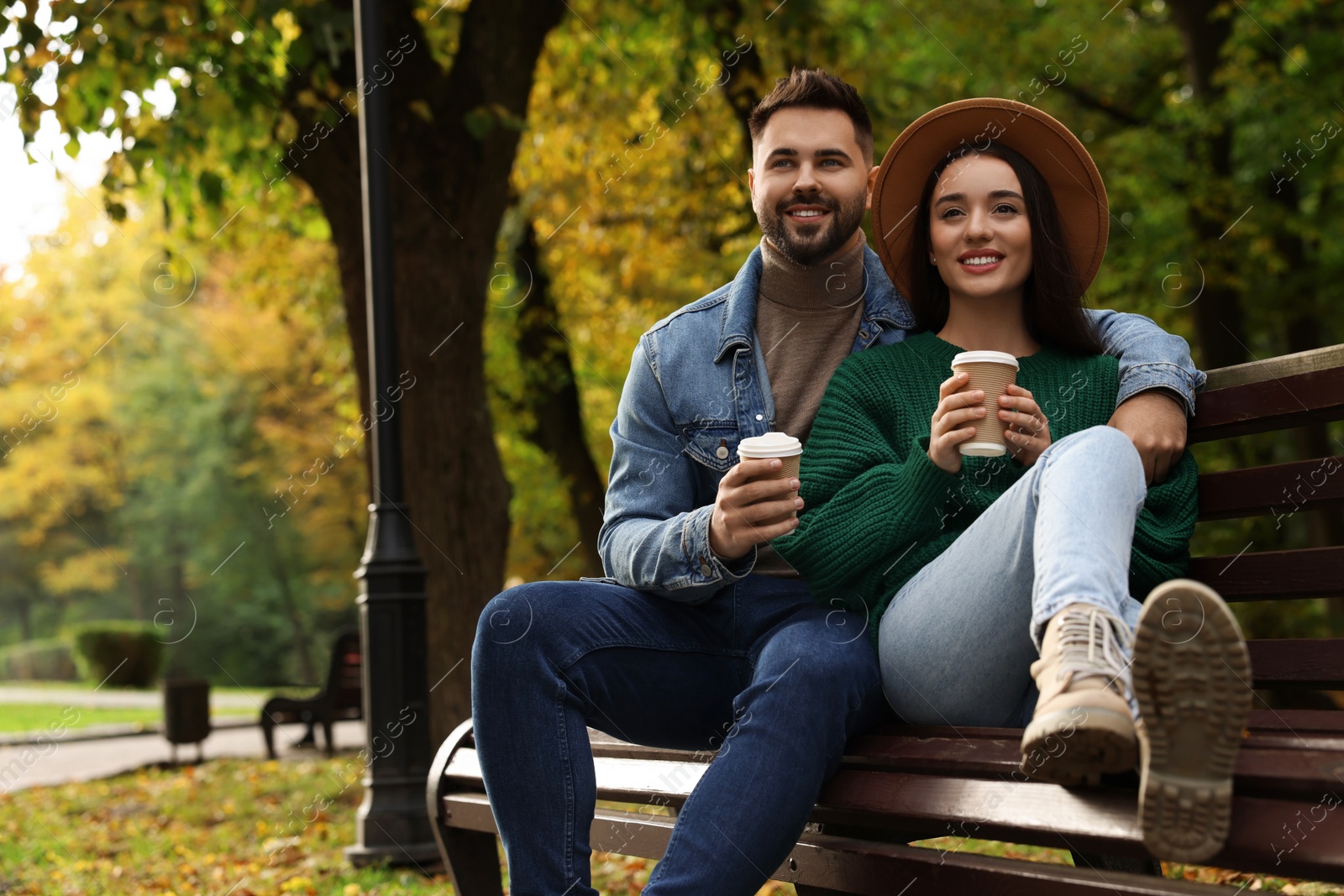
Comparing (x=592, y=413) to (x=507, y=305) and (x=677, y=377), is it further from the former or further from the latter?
(x=677, y=377)

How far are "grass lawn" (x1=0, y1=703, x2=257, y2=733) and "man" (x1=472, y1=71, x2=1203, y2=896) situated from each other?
600 inches

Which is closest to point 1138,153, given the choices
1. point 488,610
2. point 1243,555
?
point 1243,555

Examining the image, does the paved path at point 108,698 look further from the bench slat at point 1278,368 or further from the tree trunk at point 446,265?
the bench slat at point 1278,368

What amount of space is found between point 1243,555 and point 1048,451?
83 centimetres

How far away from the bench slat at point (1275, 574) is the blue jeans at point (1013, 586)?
24.5 inches

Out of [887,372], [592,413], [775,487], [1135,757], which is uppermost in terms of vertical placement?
[592,413]

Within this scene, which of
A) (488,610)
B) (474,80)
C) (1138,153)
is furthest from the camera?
(1138,153)

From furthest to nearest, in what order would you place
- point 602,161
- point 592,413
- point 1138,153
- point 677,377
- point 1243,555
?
point 592,413
point 1138,153
point 602,161
point 677,377
point 1243,555

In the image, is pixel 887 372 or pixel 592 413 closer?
pixel 887 372

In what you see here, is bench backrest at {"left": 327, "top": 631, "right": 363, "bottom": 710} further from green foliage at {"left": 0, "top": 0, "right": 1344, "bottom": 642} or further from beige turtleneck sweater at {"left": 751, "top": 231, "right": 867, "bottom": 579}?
beige turtleneck sweater at {"left": 751, "top": 231, "right": 867, "bottom": 579}

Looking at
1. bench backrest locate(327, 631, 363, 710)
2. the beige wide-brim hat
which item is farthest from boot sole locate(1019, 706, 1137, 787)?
bench backrest locate(327, 631, 363, 710)

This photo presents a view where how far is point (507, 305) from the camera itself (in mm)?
12555

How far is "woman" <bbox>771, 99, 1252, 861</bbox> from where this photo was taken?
5.63 feet

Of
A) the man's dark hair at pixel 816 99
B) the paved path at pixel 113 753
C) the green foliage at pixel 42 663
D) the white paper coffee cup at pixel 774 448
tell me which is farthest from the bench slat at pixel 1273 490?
the green foliage at pixel 42 663
